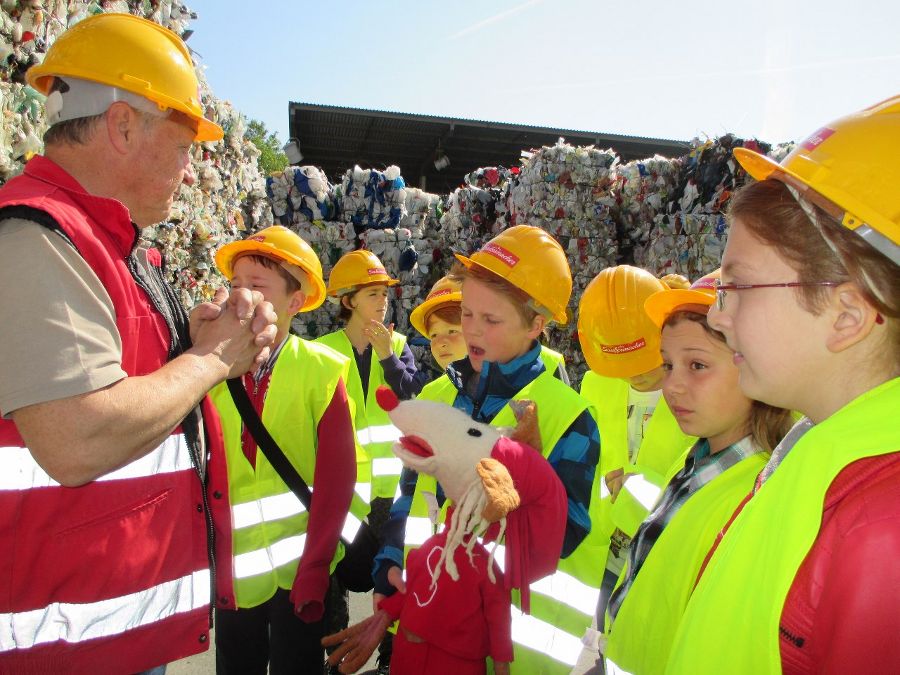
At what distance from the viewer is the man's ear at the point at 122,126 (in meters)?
1.27

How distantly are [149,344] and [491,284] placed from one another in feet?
3.51

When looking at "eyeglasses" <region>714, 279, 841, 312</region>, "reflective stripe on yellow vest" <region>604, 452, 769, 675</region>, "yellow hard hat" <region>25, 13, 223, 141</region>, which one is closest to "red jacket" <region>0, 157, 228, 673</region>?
"yellow hard hat" <region>25, 13, 223, 141</region>

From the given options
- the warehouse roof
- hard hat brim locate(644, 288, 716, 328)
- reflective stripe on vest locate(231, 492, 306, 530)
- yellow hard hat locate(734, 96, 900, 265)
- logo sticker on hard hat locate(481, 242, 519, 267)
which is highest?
the warehouse roof

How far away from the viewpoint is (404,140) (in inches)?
569

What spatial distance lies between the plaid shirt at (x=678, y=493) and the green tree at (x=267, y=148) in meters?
22.5

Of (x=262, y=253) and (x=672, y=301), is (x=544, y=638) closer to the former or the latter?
(x=672, y=301)

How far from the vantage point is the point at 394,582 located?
66.3 inches

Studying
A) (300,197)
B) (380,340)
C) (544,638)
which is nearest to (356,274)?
(380,340)

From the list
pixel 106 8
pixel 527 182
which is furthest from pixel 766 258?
pixel 527 182

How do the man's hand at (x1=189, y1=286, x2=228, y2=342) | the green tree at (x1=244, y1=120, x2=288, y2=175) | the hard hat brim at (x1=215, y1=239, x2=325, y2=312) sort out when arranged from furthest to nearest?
the green tree at (x1=244, y1=120, x2=288, y2=175) → the hard hat brim at (x1=215, y1=239, x2=325, y2=312) → the man's hand at (x1=189, y1=286, x2=228, y2=342)

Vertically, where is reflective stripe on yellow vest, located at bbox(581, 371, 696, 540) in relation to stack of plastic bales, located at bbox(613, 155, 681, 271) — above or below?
below

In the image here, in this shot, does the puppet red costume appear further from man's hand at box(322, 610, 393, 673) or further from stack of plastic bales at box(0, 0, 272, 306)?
stack of plastic bales at box(0, 0, 272, 306)

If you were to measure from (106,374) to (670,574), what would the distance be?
121 centimetres

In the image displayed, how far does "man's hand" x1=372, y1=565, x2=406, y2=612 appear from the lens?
1652 mm
